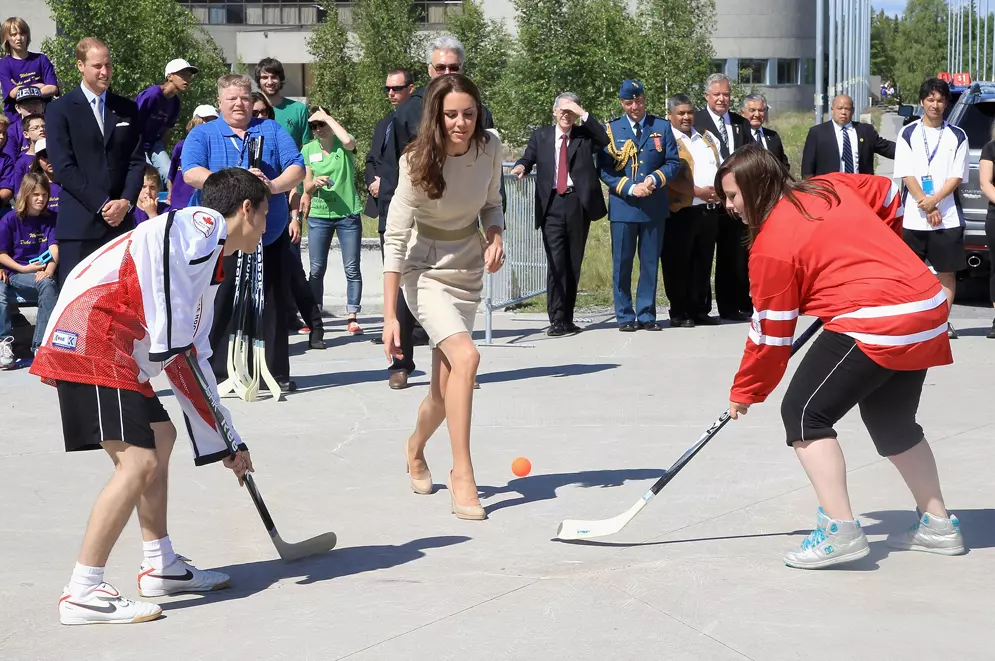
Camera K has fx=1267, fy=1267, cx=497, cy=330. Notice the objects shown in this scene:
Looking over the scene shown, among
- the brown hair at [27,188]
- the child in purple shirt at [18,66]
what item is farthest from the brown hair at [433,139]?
the child in purple shirt at [18,66]

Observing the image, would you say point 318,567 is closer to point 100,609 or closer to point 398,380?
point 100,609

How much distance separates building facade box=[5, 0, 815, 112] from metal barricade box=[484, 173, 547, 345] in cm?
3298

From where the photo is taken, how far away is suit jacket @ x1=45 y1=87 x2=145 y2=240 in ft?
27.1

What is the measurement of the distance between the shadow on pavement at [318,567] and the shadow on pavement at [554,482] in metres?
0.76

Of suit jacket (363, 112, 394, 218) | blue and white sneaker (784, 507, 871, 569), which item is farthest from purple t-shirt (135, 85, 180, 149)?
blue and white sneaker (784, 507, 871, 569)

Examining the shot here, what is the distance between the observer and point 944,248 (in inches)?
390

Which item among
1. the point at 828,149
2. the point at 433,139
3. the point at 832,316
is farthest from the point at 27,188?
the point at 832,316

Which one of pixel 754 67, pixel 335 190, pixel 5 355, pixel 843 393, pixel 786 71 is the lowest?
pixel 5 355

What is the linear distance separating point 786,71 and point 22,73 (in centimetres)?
6742

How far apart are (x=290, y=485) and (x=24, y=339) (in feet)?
15.6

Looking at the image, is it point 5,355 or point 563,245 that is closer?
point 5,355

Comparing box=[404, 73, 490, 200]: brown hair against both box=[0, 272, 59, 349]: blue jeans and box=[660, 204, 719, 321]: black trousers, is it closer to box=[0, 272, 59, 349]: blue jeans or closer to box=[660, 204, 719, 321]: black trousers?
box=[0, 272, 59, 349]: blue jeans

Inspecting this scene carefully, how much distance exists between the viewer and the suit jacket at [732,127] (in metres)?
11.0

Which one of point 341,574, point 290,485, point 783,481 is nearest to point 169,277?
point 341,574
